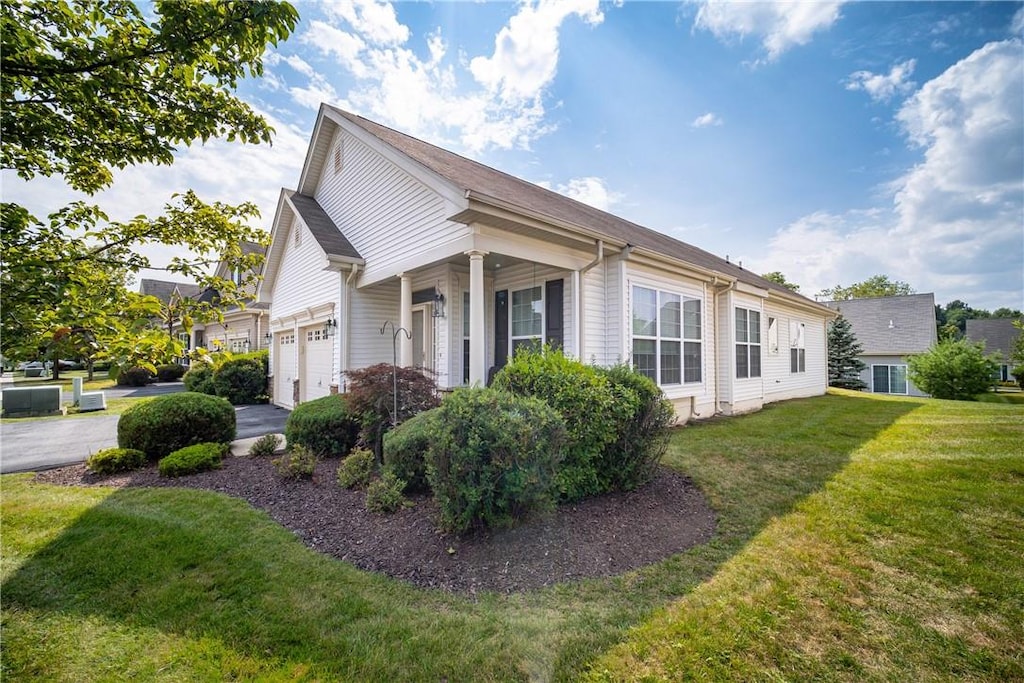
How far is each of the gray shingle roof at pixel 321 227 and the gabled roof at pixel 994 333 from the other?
4949cm

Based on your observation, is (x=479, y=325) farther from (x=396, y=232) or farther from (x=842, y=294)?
(x=842, y=294)

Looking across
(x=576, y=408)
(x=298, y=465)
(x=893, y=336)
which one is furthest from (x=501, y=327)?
(x=893, y=336)

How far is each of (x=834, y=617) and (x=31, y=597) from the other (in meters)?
5.54

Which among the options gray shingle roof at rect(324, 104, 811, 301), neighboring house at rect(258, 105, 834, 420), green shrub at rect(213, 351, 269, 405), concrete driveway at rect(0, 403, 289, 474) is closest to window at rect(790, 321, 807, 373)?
gray shingle roof at rect(324, 104, 811, 301)

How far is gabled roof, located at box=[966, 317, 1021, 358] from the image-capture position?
3478 cm

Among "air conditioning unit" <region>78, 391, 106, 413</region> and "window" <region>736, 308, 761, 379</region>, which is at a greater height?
"window" <region>736, 308, 761, 379</region>

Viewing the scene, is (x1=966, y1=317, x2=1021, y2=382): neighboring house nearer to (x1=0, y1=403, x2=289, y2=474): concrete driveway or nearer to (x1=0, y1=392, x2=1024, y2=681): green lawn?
(x1=0, y1=392, x2=1024, y2=681): green lawn

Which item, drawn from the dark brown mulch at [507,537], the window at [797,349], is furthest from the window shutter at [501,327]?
the window at [797,349]

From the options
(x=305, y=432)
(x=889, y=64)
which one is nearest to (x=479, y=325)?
(x=305, y=432)

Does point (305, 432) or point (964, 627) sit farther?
point (305, 432)

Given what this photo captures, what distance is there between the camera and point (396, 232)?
839 cm

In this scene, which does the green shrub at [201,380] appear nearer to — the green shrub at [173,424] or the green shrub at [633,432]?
the green shrub at [173,424]

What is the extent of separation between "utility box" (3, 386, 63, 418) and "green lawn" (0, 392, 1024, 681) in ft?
36.0

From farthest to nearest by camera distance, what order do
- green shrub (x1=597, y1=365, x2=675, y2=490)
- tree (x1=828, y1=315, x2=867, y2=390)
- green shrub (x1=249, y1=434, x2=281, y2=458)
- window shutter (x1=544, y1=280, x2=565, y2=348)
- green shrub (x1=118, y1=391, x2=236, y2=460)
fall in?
tree (x1=828, y1=315, x2=867, y2=390) → window shutter (x1=544, y1=280, x2=565, y2=348) → green shrub (x1=249, y1=434, x2=281, y2=458) → green shrub (x1=118, y1=391, x2=236, y2=460) → green shrub (x1=597, y1=365, x2=675, y2=490)
